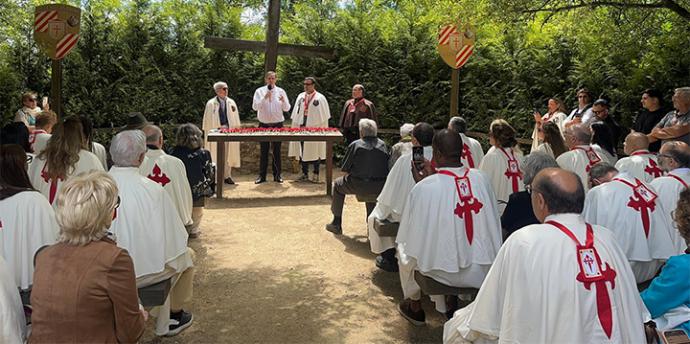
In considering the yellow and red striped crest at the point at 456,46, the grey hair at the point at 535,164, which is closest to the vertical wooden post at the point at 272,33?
the yellow and red striped crest at the point at 456,46

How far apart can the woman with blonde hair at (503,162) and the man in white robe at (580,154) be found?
48 cm

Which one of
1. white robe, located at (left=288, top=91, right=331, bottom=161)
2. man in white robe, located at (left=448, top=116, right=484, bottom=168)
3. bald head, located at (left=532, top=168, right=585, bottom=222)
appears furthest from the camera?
white robe, located at (left=288, top=91, right=331, bottom=161)

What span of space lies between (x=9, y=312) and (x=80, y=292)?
493mm

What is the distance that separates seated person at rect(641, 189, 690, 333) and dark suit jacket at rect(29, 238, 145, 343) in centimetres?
249

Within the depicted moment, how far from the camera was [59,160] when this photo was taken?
5188 millimetres

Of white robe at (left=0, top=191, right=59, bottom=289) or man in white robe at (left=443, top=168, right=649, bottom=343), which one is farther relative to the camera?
white robe at (left=0, top=191, right=59, bottom=289)

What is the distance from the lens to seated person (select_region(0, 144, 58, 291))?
3689 millimetres

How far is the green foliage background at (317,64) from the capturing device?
11.1m

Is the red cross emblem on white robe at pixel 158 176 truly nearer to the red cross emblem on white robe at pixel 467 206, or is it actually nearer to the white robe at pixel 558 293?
the red cross emblem on white robe at pixel 467 206

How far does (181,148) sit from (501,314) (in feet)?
16.6

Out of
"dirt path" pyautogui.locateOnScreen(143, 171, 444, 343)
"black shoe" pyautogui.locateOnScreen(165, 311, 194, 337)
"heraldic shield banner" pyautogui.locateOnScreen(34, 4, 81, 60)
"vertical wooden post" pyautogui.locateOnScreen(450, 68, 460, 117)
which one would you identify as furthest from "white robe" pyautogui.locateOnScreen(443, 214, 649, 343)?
"heraldic shield banner" pyautogui.locateOnScreen(34, 4, 81, 60)

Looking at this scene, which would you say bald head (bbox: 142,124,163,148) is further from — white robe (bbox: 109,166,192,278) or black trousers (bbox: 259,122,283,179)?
black trousers (bbox: 259,122,283,179)

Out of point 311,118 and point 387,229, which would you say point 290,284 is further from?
point 311,118

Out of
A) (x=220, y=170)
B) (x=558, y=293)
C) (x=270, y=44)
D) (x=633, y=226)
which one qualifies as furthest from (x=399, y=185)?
(x=270, y=44)
